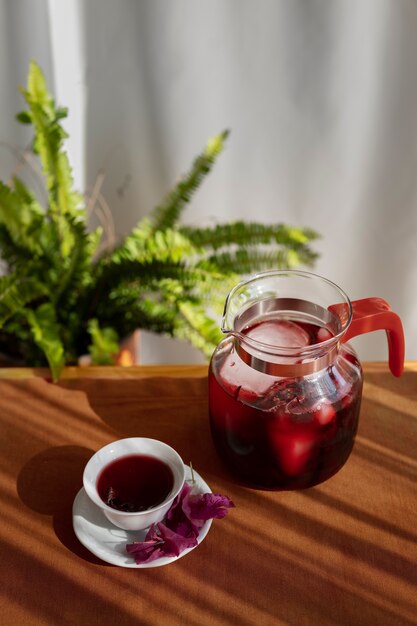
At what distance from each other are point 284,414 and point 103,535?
29 centimetres

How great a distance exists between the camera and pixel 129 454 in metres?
1.01

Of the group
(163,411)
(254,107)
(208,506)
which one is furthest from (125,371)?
(254,107)

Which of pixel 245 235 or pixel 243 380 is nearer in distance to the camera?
pixel 243 380

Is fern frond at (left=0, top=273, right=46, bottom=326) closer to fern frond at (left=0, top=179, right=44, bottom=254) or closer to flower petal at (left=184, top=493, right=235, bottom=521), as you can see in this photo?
fern frond at (left=0, top=179, right=44, bottom=254)

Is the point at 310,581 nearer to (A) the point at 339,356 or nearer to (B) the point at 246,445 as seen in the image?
(B) the point at 246,445

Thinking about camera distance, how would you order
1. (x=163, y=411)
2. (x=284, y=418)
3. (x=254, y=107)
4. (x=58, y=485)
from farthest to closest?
1. (x=254, y=107)
2. (x=163, y=411)
3. (x=58, y=485)
4. (x=284, y=418)

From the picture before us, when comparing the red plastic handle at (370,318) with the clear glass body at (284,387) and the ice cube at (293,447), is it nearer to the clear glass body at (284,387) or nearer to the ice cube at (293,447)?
the clear glass body at (284,387)

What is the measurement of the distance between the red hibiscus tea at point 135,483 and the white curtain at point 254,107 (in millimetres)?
1146

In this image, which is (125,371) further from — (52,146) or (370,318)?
(52,146)

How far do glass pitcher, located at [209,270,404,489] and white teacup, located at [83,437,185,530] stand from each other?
0.25 feet

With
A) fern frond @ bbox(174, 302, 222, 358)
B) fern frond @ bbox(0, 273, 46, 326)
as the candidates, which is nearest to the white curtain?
fern frond @ bbox(174, 302, 222, 358)

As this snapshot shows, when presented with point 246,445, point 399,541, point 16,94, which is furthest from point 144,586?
point 16,94

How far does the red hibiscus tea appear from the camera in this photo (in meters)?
0.96

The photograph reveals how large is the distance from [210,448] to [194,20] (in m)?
1.12
